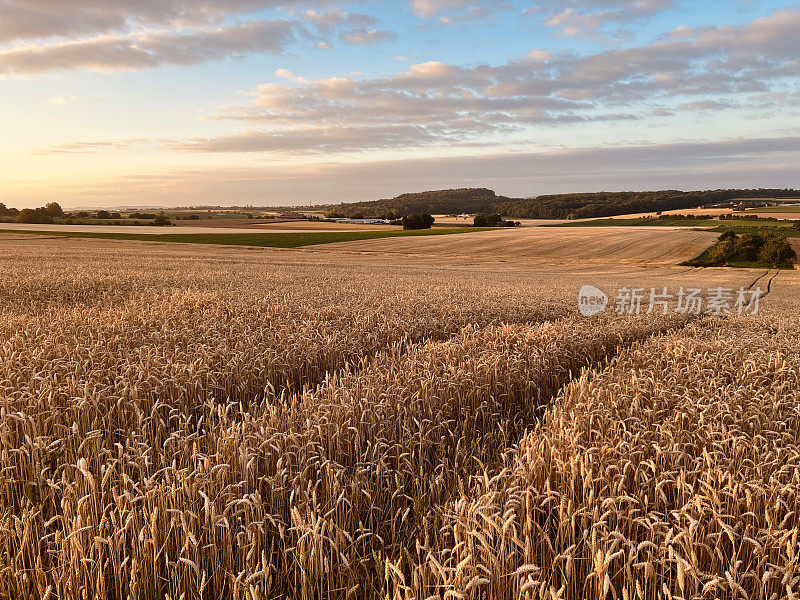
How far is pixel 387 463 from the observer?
4.68 m

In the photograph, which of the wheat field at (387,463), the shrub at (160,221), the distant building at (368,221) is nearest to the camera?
the wheat field at (387,463)

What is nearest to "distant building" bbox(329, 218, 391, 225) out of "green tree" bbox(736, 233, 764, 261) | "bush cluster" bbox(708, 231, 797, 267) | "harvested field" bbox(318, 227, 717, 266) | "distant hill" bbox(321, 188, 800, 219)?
"distant hill" bbox(321, 188, 800, 219)

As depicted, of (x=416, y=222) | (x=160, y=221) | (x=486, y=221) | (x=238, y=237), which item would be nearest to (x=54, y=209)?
(x=160, y=221)

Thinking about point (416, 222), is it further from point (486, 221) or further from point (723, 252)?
point (723, 252)

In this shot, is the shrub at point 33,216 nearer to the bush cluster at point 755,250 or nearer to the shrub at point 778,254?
the bush cluster at point 755,250

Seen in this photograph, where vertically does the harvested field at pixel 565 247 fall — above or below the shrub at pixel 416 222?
below

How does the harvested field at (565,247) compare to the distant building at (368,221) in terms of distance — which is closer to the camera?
the harvested field at (565,247)

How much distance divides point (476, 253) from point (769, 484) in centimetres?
6210

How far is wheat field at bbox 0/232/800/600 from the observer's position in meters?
3.18

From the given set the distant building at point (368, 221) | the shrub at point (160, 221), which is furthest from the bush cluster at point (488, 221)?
the shrub at point (160, 221)

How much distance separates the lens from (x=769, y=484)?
3.99m

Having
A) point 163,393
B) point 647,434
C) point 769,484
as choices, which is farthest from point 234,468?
point 769,484

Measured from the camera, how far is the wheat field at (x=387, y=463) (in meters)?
3.18

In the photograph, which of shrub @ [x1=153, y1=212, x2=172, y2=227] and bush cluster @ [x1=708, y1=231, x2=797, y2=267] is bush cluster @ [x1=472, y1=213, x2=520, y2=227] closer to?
bush cluster @ [x1=708, y1=231, x2=797, y2=267]
